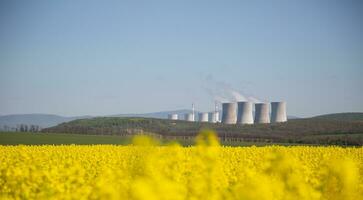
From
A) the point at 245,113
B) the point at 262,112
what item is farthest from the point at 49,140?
the point at 262,112

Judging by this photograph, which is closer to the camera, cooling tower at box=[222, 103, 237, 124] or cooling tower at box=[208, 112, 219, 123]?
cooling tower at box=[222, 103, 237, 124]

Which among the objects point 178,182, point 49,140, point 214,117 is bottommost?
point 178,182

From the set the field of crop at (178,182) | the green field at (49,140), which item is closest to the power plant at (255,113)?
the green field at (49,140)

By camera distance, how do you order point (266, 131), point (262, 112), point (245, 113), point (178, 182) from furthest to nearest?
1. point (245, 113)
2. point (262, 112)
3. point (266, 131)
4. point (178, 182)

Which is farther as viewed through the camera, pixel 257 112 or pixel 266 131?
pixel 257 112

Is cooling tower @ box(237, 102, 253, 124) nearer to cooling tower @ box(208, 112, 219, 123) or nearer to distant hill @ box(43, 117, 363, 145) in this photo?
distant hill @ box(43, 117, 363, 145)

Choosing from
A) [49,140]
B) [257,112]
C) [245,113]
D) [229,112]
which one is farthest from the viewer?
[229,112]

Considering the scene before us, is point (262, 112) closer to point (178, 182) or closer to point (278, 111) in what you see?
point (278, 111)

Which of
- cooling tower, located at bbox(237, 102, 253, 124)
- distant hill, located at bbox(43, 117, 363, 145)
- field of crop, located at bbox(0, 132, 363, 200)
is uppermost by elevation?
cooling tower, located at bbox(237, 102, 253, 124)

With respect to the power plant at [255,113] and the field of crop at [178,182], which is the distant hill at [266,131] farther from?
the field of crop at [178,182]

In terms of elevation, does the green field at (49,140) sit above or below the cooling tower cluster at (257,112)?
below

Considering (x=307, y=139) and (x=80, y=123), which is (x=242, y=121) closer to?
(x=307, y=139)

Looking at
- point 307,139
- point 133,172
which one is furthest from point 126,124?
point 133,172

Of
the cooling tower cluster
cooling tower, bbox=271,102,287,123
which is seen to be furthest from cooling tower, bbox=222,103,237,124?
cooling tower, bbox=271,102,287,123
